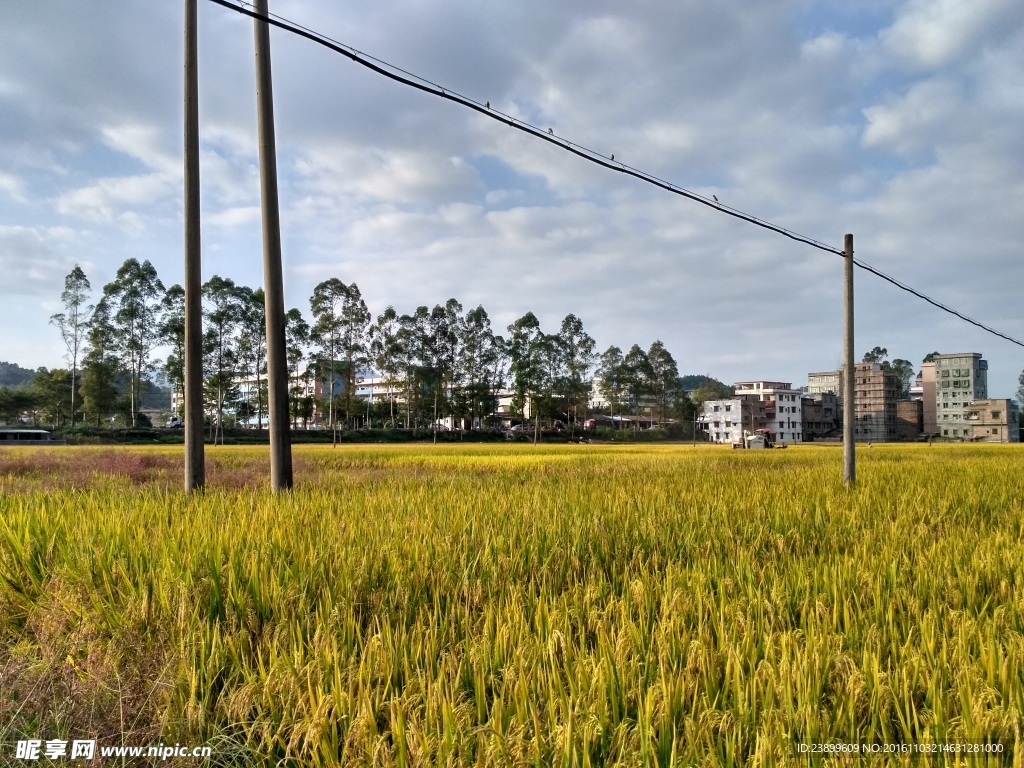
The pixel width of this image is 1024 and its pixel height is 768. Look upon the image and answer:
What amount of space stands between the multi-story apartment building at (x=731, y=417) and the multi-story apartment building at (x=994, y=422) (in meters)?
21.9

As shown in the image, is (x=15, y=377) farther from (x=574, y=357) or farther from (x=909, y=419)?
(x=909, y=419)

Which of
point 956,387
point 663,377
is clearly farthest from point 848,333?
point 956,387

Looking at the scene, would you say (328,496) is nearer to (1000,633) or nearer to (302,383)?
(1000,633)

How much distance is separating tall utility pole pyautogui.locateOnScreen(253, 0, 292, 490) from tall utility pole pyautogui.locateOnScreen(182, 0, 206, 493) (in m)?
0.73

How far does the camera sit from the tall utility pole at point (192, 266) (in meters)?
6.62

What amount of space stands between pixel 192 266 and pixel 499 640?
6.22 meters

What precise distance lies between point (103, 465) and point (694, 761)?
13461 mm

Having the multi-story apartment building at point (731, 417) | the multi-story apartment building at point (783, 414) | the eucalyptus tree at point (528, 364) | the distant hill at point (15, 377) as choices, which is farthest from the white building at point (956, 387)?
the distant hill at point (15, 377)

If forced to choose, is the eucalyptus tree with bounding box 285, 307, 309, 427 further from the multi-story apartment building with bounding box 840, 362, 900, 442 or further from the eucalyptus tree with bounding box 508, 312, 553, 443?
the multi-story apartment building with bounding box 840, 362, 900, 442

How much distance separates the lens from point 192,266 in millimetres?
6766

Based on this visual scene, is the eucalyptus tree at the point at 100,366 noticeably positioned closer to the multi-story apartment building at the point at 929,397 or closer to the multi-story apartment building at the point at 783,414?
the multi-story apartment building at the point at 783,414

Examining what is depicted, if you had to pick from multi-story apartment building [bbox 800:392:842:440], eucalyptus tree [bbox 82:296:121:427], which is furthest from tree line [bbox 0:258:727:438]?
multi-story apartment building [bbox 800:392:842:440]

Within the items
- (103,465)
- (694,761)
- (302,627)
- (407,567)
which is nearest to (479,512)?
(407,567)

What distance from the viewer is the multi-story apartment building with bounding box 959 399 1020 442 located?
6250cm
